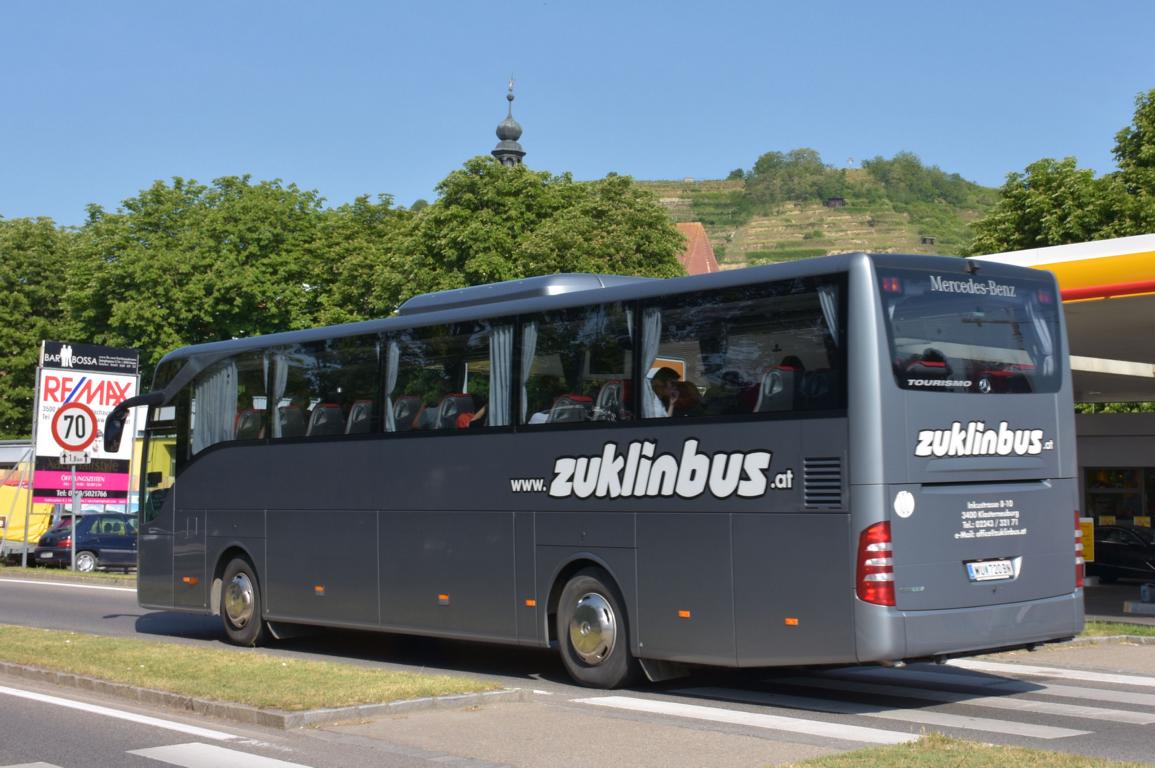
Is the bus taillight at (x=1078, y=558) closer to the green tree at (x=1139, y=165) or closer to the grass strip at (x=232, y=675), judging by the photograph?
the grass strip at (x=232, y=675)

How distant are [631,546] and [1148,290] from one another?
8477 mm

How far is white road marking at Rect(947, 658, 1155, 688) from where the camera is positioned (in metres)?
13.0

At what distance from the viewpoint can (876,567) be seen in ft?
33.7

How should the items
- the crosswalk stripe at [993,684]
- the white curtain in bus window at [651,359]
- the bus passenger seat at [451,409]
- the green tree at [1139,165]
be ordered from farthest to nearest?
the green tree at [1139,165] < the bus passenger seat at [451,409] < the white curtain in bus window at [651,359] < the crosswalk stripe at [993,684]

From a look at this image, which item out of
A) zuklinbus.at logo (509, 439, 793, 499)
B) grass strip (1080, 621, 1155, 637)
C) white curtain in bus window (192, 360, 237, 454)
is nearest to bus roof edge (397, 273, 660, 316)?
zuklinbus.at logo (509, 439, 793, 499)

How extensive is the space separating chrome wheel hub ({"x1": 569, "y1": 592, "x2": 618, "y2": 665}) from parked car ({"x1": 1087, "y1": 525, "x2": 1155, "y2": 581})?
22.9m

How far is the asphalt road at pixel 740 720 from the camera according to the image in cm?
909

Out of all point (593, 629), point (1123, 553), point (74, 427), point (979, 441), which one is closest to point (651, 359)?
point (593, 629)

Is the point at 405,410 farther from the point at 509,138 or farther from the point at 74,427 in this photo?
the point at 509,138

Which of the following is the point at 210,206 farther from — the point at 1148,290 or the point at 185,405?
the point at 1148,290

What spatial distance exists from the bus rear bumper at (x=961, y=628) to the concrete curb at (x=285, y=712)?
9.51 ft

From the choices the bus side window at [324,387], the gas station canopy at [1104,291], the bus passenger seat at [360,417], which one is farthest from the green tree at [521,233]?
the bus passenger seat at [360,417]

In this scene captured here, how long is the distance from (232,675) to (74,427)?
75.3 feet

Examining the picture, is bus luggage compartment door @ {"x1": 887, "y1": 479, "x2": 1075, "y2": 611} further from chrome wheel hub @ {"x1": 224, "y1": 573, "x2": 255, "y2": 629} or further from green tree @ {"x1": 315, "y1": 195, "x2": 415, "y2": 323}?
green tree @ {"x1": 315, "y1": 195, "x2": 415, "y2": 323}
